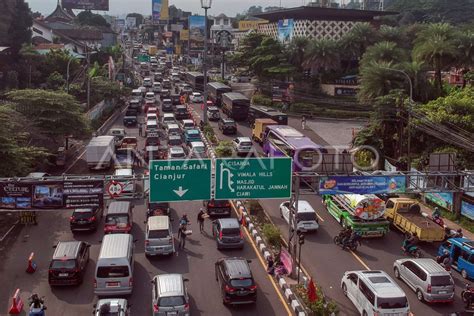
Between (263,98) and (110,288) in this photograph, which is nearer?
(110,288)

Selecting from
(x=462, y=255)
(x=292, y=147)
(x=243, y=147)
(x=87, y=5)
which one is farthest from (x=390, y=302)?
(x=87, y=5)

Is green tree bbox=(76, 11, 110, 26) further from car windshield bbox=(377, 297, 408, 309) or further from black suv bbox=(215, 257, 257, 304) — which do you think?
car windshield bbox=(377, 297, 408, 309)

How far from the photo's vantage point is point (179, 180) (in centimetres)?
2234

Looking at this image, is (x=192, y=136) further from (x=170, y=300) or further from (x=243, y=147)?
(x=170, y=300)

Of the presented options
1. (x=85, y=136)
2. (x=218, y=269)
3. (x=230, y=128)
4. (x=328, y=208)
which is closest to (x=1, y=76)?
(x=85, y=136)

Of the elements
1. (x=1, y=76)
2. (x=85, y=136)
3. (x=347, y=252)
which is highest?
(x=1, y=76)

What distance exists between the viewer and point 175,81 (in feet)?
333

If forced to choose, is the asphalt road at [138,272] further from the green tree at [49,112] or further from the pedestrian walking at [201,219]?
the green tree at [49,112]

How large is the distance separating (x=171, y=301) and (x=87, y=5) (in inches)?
5778

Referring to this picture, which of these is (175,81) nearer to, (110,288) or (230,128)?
(230,128)

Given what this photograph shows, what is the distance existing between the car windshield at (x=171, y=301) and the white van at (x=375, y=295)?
6.70 meters

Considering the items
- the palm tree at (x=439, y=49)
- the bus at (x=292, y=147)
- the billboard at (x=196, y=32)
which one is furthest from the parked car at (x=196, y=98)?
the billboard at (x=196, y=32)

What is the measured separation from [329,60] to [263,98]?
34.2ft

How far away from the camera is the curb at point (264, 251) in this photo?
19938 millimetres
